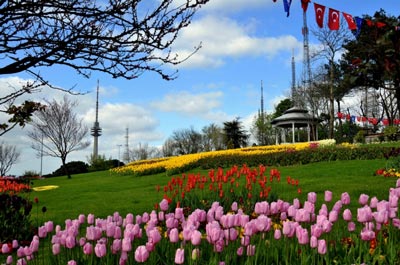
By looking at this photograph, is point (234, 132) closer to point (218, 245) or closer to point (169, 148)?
point (169, 148)

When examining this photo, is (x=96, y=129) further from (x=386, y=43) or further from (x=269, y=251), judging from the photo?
(x=269, y=251)

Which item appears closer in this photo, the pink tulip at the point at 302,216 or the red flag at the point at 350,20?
the pink tulip at the point at 302,216

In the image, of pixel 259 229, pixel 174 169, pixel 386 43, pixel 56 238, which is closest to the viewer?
pixel 259 229

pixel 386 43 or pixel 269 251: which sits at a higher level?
pixel 386 43

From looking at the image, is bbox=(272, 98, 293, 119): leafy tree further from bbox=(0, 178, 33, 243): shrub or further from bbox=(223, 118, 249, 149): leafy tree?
bbox=(0, 178, 33, 243): shrub

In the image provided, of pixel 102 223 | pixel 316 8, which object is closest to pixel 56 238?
pixel 102 223

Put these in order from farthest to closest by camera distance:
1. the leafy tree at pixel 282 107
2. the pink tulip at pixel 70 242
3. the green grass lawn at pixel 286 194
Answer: the leafy tree at pixel 282 107 → the green grass lawn at pixel 286 194 → the pink tulip at pixel 70 242

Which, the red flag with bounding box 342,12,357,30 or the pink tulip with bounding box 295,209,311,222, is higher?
the red flag with bounding box 342,12,357,30

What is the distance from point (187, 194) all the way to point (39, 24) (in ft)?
13.3

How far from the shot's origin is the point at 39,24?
4578 mm

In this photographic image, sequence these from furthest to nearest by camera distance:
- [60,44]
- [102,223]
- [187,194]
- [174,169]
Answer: [174,169], [187,194], [60,44], [102,223]

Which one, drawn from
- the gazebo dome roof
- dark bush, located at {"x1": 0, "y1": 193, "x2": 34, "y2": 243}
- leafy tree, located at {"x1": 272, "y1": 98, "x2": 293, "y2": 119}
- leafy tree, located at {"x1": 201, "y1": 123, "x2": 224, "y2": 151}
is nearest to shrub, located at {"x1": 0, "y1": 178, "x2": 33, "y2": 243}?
dark bush, located at {"x1": 0, "y1": 193, "x2": 34, "y2": 243}

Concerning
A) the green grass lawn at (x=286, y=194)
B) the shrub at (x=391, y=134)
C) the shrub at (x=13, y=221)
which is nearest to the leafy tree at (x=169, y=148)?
the shrub at (x=391, y=134)

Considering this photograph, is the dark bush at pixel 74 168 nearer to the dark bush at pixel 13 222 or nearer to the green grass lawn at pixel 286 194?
the green grass lawn at pixel 286 194
